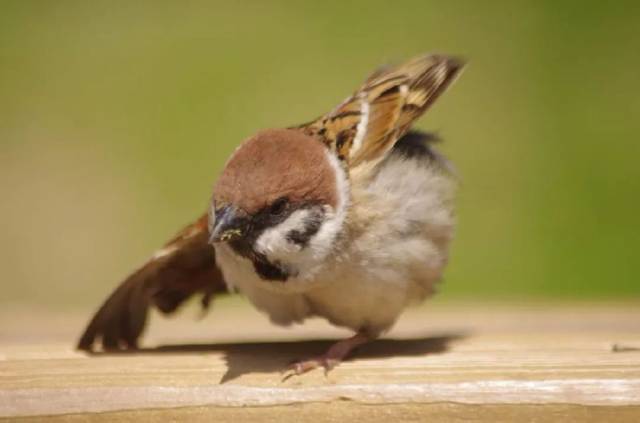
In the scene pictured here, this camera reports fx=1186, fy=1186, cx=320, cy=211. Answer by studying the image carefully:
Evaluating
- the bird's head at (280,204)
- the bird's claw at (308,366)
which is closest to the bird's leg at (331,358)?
the bird's claw at (308,366)

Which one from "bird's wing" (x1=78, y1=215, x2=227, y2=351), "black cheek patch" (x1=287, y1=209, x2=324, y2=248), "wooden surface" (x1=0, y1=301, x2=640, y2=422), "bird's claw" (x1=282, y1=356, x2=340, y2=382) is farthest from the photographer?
"bird's wing" (x1=78, y1=215, x2=227, y2=351)

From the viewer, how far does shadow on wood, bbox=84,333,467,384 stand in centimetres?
165

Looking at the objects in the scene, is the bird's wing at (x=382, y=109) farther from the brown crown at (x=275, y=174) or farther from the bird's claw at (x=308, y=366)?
the bird's claw at (x=308, y=366)

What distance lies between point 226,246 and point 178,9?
404 cm

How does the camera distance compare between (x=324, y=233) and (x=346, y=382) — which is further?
(x=324, y=233)

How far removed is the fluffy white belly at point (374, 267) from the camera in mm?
1773

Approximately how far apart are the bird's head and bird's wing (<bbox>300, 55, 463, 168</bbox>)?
0.11m

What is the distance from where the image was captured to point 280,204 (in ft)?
5.37

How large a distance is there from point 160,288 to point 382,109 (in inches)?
19.5

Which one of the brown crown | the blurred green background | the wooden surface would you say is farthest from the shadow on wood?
the blurred green background

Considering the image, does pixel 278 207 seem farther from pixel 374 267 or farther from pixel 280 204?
pixel 374 267

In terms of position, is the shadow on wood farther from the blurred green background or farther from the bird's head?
the blurred green background

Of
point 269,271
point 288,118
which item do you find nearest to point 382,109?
point 269,271

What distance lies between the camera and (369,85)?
2221mm
